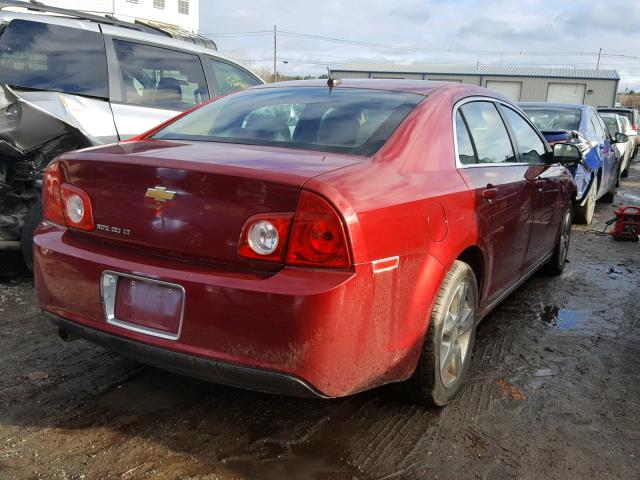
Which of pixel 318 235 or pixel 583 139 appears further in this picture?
pixel 583 139

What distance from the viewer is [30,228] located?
4371 mm

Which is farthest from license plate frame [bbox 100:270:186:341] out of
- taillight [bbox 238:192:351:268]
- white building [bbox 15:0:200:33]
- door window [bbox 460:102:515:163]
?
white building [bbox 15:0:200:33]

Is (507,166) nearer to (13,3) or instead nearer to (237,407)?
(237,407)

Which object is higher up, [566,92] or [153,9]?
[153,9]

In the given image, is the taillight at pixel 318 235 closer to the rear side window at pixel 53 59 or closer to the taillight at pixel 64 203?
the taillight at pixel 64 203

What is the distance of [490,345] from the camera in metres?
3.77

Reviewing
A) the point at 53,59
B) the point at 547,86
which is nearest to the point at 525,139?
the point at 53,59

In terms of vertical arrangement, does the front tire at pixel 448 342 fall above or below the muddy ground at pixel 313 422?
above

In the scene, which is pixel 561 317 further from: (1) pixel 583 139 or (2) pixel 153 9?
(2) pixel 153 9

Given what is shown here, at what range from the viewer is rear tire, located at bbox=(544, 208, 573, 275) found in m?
5.16

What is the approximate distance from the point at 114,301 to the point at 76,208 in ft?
1.58

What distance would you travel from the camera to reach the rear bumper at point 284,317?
6.81ft

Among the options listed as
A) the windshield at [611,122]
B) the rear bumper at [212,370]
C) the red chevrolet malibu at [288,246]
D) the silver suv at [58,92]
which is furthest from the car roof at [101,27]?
the windshield at [611,122]

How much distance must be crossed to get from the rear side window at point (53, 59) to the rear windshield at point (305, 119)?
66.4 inches
